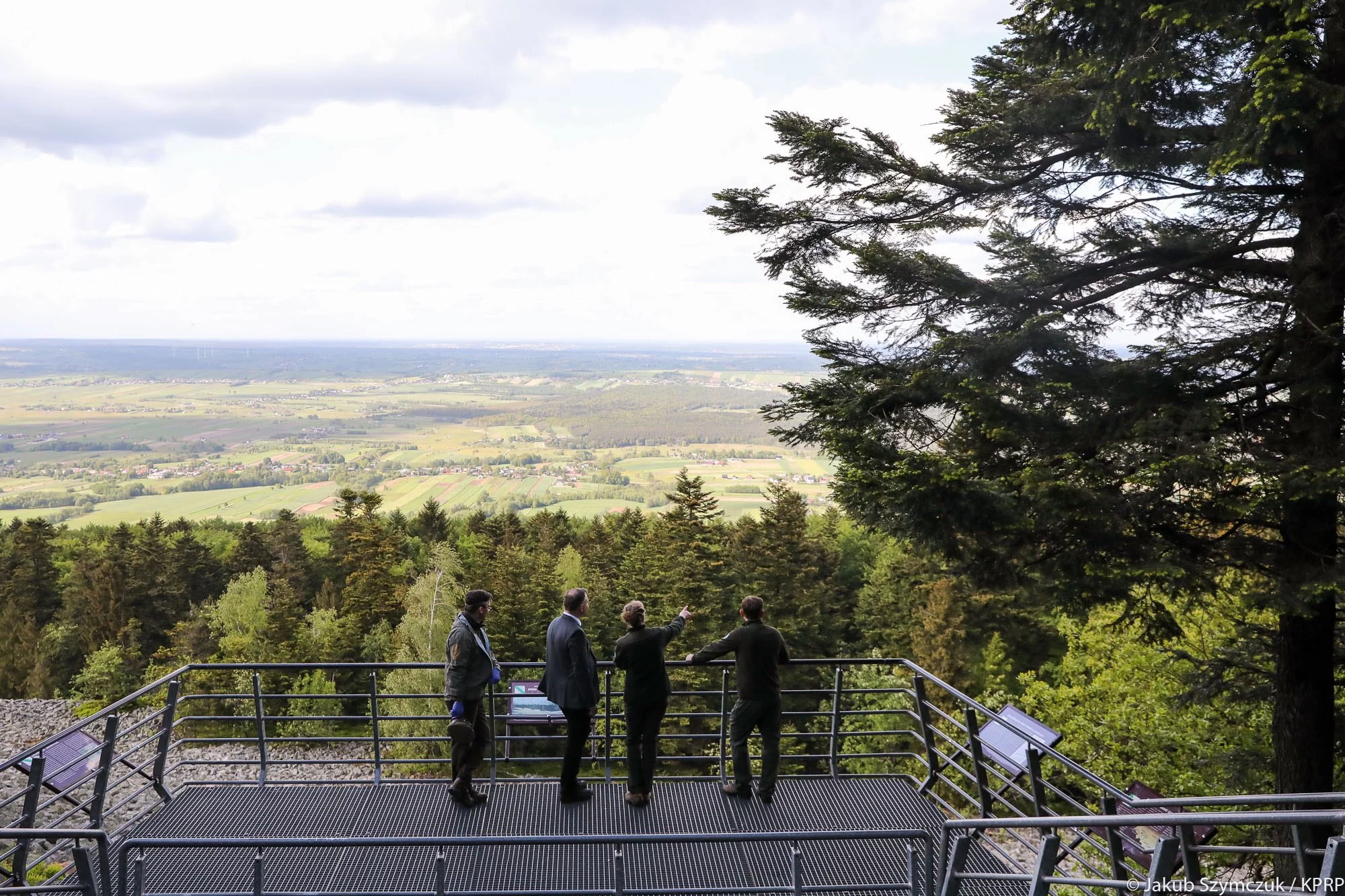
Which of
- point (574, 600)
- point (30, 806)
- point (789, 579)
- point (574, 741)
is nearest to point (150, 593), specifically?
point (789, 579)

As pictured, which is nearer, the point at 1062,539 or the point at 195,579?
the point at 1062,539

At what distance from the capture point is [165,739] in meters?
7.74

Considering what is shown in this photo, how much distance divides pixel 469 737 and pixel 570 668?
1.02 m

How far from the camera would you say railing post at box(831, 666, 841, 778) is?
8.10 m

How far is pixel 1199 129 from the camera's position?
8.81 meters

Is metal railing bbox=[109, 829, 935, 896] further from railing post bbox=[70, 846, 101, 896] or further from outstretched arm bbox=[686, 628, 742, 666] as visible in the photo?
outstretched arm bbox=[686, 628, 742, 666]

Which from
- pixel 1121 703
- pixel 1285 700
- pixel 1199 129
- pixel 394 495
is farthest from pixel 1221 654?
pixel 394 495

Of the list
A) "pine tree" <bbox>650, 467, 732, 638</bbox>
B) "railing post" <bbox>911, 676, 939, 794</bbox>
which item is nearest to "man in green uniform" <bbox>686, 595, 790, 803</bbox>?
"railing post" <bbox>911, 676, 939, 794</bbox>

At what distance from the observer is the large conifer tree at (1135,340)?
8.05 m

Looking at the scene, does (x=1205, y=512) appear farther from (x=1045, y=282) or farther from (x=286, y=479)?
(x=286, y=479)

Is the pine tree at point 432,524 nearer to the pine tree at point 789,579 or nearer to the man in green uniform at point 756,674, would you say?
the pine tree at point 789,579

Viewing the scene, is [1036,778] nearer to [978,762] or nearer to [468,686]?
[978,762]

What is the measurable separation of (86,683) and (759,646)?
2197 inches

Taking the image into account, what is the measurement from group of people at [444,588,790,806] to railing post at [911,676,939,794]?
1.35 meters
